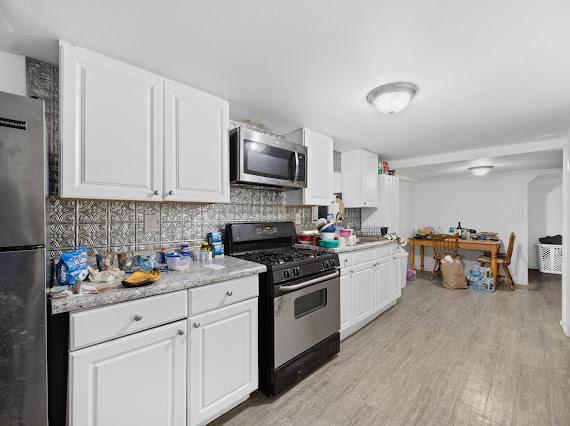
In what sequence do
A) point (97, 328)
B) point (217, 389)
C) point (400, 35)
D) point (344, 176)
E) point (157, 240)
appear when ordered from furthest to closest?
1. point (344, 176)
2. point (157, 240)
3. point (217, 389)
4. point (400, 35)
5. point (97, 328)

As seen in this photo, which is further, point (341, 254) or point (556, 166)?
point (556, 166)

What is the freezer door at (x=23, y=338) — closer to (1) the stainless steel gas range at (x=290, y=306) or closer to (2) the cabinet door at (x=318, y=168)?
(1) the stainless steel gas range at (x=290, y=306)

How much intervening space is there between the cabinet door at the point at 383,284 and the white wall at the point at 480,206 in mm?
3026

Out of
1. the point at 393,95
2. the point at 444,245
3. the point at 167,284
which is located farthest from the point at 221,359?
the point at 444,245

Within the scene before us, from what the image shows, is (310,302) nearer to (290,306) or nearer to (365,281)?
(290,306)

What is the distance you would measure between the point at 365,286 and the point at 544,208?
5134 mm

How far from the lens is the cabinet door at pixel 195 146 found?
1.63 meters

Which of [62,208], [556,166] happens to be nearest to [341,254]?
[62,208]

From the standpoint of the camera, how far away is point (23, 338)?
896mm

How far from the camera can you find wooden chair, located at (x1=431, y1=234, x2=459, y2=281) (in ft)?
15.4

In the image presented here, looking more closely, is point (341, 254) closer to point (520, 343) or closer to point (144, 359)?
point (144, 359)

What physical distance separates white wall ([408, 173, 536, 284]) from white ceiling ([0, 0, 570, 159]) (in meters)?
3.21

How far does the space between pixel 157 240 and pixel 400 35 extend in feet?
6.34

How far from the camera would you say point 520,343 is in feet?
8.01
